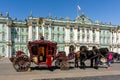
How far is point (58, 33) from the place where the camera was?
76.2 meters

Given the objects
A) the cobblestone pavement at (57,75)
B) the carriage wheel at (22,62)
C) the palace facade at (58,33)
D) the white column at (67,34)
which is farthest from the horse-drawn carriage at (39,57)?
the white column at (67,34)

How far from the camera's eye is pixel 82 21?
80062 millimetres

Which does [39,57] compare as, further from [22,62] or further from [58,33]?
[58,33]

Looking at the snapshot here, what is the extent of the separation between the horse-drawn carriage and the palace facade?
141ft

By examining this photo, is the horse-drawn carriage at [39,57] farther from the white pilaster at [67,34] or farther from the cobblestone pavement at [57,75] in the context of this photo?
the white pilaster at [67,34]

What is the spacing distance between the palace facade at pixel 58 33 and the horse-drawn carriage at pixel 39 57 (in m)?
43.1

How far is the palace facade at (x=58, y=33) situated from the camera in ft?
227

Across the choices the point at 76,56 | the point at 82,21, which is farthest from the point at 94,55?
the point at 82,21

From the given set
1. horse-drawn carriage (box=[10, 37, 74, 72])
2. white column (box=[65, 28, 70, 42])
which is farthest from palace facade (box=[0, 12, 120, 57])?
horse-drawn carriage (box=[10, 37, 74, 72])

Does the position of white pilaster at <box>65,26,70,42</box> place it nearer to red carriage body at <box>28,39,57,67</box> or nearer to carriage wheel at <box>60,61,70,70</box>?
carriage wheel at <box>60,61,70,70</box>

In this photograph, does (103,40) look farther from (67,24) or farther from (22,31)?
(22,31)

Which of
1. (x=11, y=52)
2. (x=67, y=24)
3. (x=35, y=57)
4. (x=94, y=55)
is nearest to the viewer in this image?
(x=35, y=57)

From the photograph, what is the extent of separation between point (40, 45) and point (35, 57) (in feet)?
4.49

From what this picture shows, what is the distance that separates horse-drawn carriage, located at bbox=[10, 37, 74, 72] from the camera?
74.4 feet
